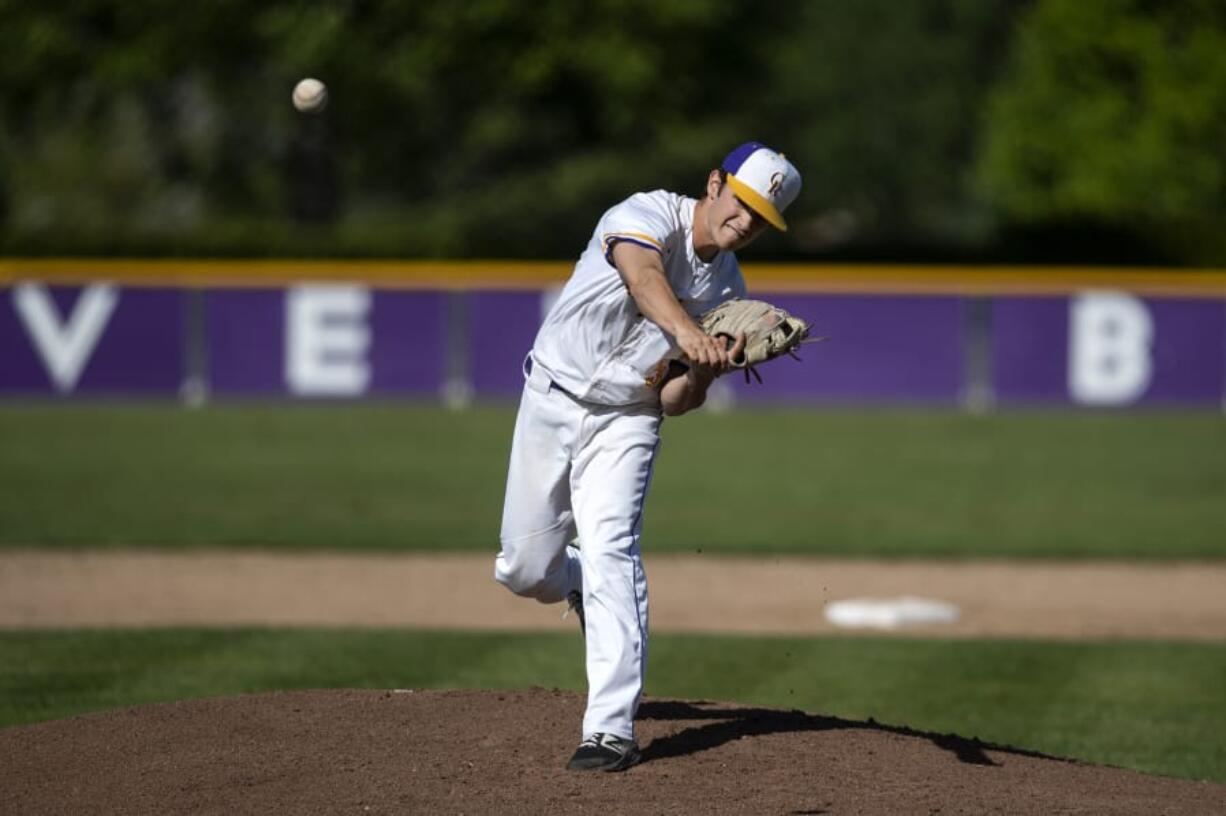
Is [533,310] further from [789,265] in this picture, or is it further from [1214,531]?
[1214,531]

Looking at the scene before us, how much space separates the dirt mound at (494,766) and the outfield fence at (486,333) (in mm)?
15253

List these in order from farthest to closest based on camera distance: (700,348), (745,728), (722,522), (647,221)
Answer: (722,522) → (745,728) → (647,221) → (700,348)

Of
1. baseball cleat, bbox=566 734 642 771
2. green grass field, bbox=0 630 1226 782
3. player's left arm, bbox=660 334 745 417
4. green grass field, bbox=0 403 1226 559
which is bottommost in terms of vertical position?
green grass field, bbox=0 403 1226 559

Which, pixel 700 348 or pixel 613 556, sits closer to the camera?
pixel 700 348

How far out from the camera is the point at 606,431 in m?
6.18

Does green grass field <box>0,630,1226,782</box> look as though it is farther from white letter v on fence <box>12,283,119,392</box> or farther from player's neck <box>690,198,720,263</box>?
white letter v on fence <box>12,283,119,392</box>

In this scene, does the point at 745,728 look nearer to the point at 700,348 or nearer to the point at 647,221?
the point at 700,348

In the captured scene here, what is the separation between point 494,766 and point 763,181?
2.01 m

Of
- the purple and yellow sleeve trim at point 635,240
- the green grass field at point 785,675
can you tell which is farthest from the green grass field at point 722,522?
the purple and yellow sleeve trim at point 635,240

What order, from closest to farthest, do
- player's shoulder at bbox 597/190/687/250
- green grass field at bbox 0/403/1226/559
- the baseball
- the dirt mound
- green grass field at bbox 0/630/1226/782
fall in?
the dirt mound → player's shoulder at bbox 597/190/687/250 → the baseball → green grass field at bbox 0/630/1226/782 → green grass field at bbox 0/403/1226/559

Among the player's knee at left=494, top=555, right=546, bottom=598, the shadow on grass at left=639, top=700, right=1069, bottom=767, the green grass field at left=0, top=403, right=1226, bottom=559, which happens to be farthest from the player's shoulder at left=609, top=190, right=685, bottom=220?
the green grass field at left=0, top=403, right=1226, bottom=559

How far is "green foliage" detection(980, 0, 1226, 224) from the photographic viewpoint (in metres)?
33.6

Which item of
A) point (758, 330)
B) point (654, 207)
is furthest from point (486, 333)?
point (758, 330)

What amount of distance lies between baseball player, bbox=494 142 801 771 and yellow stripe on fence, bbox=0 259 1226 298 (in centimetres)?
1529
